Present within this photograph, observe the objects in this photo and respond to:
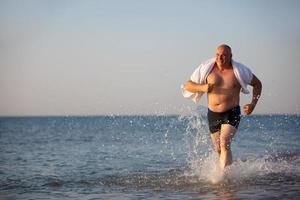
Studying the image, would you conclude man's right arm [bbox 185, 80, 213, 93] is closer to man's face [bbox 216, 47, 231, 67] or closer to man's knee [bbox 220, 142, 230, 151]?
man's face [bbox 216, 47, 231, 67]

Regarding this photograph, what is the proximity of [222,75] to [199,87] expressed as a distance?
47cm

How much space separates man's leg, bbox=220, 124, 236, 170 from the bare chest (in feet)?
2.12

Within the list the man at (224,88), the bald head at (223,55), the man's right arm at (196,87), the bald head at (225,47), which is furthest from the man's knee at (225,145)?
the bald head at (225,47)

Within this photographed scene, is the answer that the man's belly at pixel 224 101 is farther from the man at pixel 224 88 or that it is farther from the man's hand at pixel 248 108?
the man's hand at pixel 248 108

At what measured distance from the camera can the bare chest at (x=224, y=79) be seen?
7.71 metres

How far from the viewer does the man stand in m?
7.65

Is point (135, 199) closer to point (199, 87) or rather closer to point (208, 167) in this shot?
point (199, 87)

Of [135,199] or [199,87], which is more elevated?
[199,87]

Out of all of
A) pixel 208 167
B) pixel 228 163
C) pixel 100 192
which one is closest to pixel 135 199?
pixel 100 192

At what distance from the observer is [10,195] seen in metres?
7.62

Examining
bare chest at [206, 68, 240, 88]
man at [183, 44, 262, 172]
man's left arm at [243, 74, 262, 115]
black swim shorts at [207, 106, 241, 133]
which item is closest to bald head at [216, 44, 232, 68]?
man at [183, 44, 262, 172]

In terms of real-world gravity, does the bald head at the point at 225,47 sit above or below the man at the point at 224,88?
above

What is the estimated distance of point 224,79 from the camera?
775 centimetres

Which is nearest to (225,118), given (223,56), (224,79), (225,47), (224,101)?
(224,101)
